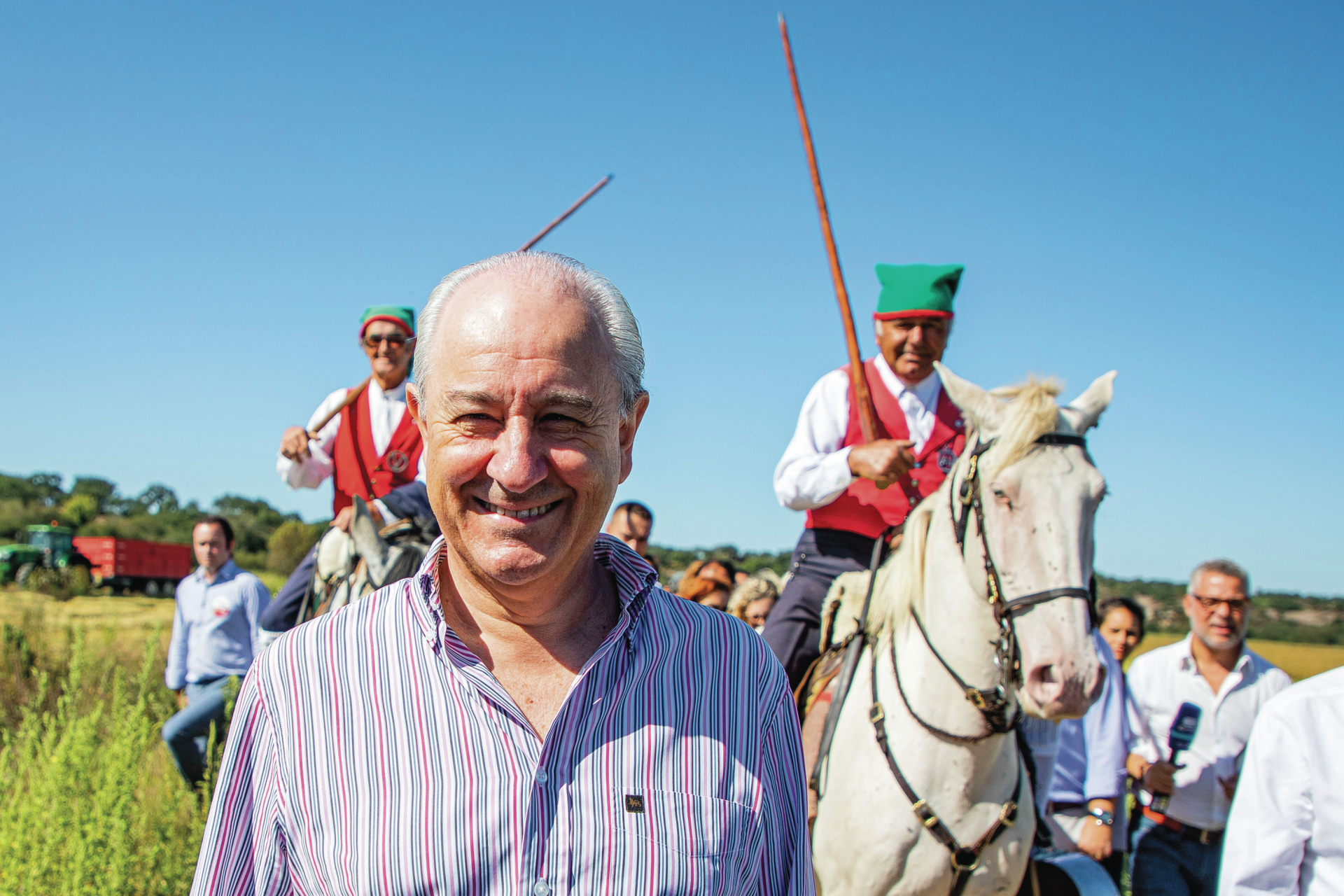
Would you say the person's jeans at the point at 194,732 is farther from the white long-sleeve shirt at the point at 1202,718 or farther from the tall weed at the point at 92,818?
the white long-sleeve shirt at the point at 1202,718

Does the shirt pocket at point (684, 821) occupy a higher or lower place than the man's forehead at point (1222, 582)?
lower

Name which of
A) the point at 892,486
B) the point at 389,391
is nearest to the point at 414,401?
the point at 892,486

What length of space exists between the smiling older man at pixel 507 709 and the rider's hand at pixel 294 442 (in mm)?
4062

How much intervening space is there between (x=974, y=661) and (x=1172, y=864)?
283 cm

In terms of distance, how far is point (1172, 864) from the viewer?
4867 mm

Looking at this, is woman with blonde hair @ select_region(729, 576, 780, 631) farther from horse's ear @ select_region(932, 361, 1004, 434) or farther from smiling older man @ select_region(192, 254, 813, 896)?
smiling older man @ select_region(192, 254, 813, 896)

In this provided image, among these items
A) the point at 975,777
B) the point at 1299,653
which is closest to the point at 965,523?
the point at 975,777

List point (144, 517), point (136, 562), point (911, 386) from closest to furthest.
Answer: point (911, 386), point (136, 562), point (144, 517)

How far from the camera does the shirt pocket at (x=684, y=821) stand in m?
1.39

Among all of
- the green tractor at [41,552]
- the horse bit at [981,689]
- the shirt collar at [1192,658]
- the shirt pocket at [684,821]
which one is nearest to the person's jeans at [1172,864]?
the shirt collar at [1192,658]

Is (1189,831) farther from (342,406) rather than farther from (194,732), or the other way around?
(194,732)

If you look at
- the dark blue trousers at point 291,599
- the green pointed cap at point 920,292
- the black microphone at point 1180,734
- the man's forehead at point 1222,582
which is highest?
the green pointed cap at point 920,292

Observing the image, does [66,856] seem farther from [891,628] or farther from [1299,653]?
[1299,653]

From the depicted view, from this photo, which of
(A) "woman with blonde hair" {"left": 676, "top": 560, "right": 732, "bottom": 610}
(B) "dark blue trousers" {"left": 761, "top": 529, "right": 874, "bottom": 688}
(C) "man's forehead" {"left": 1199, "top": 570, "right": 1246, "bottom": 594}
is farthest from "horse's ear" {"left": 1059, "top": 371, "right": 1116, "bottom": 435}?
(A) "woman with blonde hair" {"left": 676, "top": 560, "right": 732, "bottom": 610}
